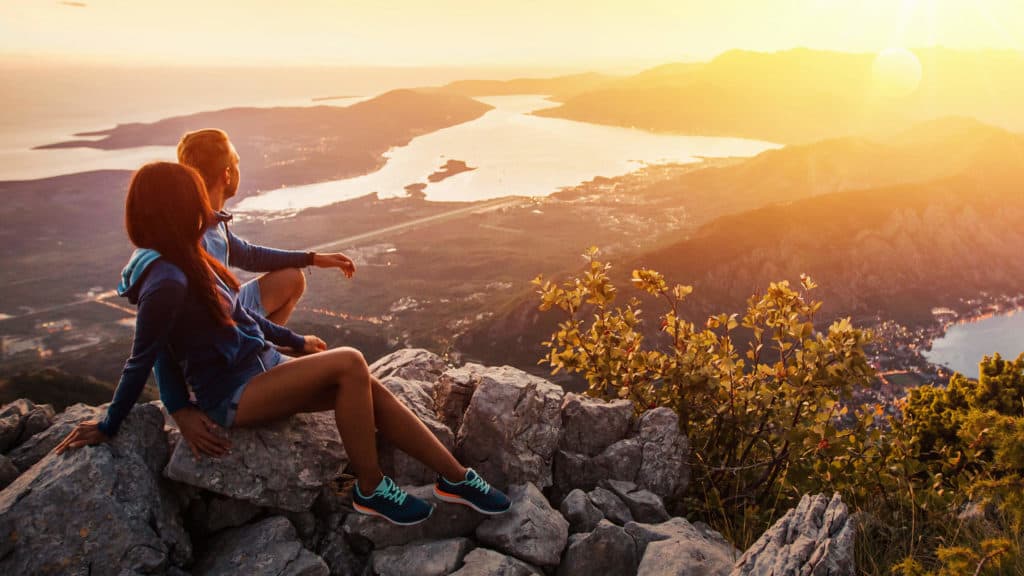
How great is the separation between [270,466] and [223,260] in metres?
1.58

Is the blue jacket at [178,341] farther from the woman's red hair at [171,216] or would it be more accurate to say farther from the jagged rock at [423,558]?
the jagged rock at [423,558]

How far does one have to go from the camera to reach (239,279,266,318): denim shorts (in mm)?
5070

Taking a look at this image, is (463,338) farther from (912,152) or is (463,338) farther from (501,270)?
(912,152)

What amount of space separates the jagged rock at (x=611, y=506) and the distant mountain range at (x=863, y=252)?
50.3m

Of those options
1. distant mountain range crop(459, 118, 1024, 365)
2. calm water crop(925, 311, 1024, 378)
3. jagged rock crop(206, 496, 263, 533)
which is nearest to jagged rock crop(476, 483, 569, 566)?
jagged rock crop(206, 496, 263, 533)

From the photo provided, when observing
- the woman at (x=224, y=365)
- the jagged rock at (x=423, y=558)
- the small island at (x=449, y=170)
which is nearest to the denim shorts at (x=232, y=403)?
the woman at (x=224, y=365)

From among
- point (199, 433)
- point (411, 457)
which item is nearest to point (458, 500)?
point (411, 457)

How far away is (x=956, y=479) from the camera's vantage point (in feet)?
18.7

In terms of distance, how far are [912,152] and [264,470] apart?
6792 inches

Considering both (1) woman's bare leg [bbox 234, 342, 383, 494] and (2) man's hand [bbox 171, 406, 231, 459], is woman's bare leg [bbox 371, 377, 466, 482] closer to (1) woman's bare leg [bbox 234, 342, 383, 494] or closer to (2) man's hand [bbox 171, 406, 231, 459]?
(1) woman's bare leg [bbox 234, 342, 383, 494]

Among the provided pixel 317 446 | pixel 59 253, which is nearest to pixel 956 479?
pixel 317 446

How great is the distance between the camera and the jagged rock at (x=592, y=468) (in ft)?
17.6

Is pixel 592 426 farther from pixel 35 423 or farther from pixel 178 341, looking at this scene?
pixel 35 423

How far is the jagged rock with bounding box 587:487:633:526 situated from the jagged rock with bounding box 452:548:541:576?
890mm
